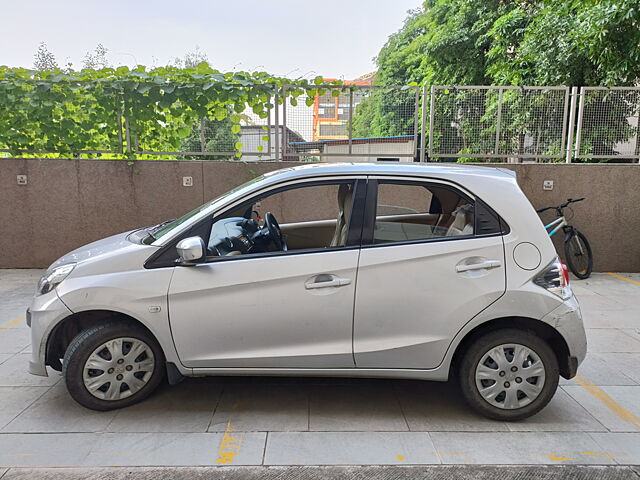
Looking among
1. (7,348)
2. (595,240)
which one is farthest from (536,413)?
(595,240)

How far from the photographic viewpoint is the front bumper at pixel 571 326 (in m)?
3.32

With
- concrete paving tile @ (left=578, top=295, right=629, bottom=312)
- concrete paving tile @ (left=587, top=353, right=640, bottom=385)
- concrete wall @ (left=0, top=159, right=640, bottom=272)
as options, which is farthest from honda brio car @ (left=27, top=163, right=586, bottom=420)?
concrete wall @ (left=0, top=159, right=640, bottom=272)

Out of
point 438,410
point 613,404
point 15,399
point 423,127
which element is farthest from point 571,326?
point 423,127

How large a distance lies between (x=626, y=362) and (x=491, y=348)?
7.13ft

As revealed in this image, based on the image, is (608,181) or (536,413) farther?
(608,181)

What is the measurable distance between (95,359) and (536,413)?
3140mm

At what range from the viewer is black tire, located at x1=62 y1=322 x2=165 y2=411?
11.1 ft

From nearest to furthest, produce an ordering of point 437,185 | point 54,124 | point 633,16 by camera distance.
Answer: point 437,185, point 633,16, point 54,124

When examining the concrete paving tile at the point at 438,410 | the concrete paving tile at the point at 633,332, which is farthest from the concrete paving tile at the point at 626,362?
the concrete paving tile at the point at 438,410

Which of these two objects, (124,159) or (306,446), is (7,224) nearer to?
(124,159)

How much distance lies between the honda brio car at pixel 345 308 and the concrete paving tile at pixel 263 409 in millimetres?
349

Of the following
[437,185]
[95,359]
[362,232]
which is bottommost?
[95,359]

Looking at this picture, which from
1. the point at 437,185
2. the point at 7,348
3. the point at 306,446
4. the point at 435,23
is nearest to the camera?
the point at 306,446

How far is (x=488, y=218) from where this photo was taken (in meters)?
3.43
